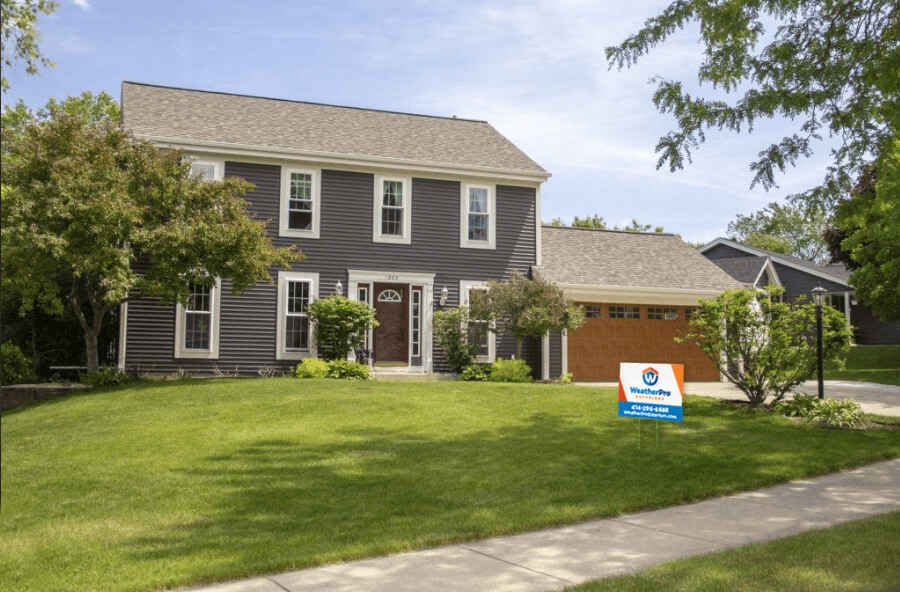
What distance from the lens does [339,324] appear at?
61.0 feet

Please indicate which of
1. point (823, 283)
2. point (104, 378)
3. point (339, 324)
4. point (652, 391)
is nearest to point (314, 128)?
point (339, 324)

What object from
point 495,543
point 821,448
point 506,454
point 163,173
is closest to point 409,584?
point 495,543

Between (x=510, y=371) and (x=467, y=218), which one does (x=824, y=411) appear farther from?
(x=467, y=218)

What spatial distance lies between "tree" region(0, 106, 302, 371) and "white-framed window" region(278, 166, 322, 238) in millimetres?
2394

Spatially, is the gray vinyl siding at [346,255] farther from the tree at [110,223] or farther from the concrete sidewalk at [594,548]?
the concrete sidewalk at [594,548]

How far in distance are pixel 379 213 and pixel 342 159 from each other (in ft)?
5.56

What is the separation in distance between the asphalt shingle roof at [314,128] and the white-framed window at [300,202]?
688 millimetres

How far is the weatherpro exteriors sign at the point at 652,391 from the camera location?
31.0 feet

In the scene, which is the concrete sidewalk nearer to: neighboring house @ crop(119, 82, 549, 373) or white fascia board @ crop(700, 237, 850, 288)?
neighboring house @ crop(119, 82, 549, 373)

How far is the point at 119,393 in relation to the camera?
49.3 ft

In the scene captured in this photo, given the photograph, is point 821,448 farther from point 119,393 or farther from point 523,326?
point 119,393

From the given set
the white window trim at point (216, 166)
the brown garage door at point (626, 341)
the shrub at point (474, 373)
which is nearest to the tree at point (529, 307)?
the shrub at point (474, 373)

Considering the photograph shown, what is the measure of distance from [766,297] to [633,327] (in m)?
8.47

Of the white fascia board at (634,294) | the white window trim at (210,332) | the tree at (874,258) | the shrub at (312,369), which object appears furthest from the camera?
the white fascia board at (634,294)
